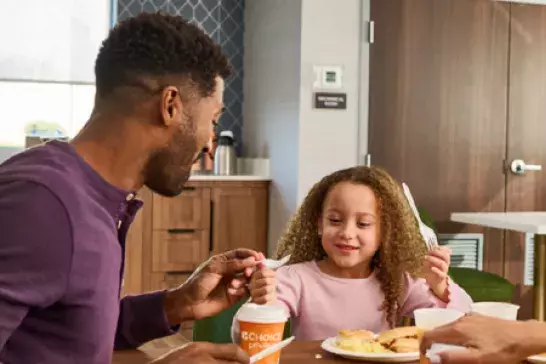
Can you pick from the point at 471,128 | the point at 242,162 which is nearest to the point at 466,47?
the point at 471,128

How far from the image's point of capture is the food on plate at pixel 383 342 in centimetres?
155

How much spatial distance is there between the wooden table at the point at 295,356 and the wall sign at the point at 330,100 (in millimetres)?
2890

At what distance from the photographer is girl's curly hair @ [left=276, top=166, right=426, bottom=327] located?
7.07ft

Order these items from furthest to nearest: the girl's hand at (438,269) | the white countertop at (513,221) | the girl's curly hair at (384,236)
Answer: the white countertop at (513,221), the girl's curly hair at (384,236), the girl's hand at (438,269)

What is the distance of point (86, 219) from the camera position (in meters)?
1.08

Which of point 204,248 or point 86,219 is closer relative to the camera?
point 86,219

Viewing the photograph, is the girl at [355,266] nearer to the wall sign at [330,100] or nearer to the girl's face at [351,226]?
the girl's face at [351,226]

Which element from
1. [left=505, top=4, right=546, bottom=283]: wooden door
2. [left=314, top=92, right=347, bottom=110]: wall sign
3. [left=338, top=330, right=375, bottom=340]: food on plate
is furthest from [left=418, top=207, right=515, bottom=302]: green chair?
[left=338, top=330, right=375, bottom=340]: food on plate

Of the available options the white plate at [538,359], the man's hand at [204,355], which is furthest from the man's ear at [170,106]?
the white plate at [538,359]

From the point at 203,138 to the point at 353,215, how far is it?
945 mm

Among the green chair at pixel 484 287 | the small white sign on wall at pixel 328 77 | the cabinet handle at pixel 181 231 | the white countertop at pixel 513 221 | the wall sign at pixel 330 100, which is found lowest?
the green chair at pixel 484 287

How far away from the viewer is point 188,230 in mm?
4645

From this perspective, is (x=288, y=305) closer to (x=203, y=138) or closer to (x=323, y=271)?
(x=323, y=271)

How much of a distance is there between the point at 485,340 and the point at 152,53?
25.3 inches
